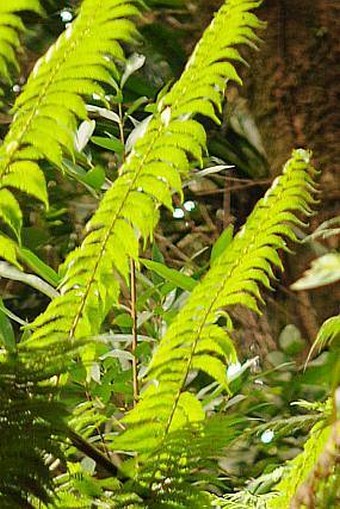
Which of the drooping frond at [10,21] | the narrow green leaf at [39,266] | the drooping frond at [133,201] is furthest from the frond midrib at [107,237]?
the narrow green leaf at [39,266]

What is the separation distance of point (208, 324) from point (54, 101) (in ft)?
0.56

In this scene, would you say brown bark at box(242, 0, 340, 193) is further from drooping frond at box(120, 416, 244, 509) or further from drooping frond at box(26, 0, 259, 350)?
drooping frond at box(120, 416, 244, 509)

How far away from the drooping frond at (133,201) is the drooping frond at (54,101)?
51mm

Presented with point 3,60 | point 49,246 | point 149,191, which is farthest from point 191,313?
point 49,246

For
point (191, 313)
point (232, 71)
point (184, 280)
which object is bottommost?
point (184, 280)

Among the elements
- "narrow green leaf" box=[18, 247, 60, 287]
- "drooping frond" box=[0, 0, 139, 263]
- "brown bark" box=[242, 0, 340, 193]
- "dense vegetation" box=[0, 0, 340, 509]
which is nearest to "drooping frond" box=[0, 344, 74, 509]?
"dense vegetation" box=[0, 0, 340, 509]

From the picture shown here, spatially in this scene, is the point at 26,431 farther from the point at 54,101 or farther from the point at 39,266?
the point at 39,266

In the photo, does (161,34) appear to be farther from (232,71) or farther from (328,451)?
(328,451)

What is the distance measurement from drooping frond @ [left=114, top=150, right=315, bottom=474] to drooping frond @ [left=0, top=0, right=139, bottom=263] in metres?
0.12

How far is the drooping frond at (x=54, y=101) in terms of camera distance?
0.56 meters

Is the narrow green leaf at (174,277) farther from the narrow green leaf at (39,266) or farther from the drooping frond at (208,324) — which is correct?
the drooping frond at (208,324)

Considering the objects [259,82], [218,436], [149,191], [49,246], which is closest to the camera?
[218,436]

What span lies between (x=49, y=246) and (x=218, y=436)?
1457 millimetres

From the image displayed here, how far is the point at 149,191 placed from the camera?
2.00 feet
